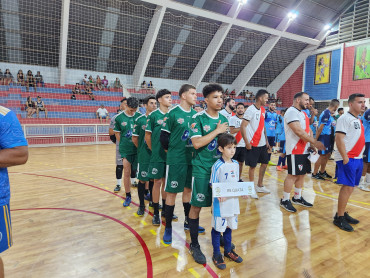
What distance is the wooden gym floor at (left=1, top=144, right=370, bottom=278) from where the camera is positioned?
7.95 feet

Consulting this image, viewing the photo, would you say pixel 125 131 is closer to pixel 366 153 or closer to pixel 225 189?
pixel 225 189

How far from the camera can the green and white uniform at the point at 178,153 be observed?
2.87m

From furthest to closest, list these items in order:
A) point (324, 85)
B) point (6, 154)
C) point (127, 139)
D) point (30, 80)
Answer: point (324, 85) < point (30, 80) < point (127, 139) < point (6, 154)

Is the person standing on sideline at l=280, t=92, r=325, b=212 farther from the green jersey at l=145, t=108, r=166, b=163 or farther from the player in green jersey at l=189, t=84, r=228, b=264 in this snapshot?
the green jersey at l=145, t=108, r=166, b=163

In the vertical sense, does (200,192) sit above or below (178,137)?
below

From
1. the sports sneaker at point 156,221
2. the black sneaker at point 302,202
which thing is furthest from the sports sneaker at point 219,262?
the black sneaker at point 302,202

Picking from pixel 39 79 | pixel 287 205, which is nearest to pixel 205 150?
pixel 287 205

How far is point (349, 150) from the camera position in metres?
3.32

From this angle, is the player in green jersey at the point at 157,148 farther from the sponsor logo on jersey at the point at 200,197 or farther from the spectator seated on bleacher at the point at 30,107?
the spectator seated on bleacher at the point at 30,107

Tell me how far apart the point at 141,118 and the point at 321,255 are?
124 inches

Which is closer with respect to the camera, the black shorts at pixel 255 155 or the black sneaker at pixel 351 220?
the black sneaker at pixel 351 220

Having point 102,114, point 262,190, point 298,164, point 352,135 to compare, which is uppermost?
point 102,114

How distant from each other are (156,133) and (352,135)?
9.24 ft

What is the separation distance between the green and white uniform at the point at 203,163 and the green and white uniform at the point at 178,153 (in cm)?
36
